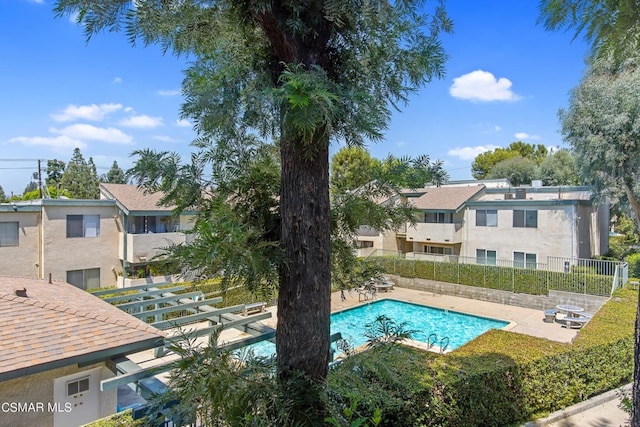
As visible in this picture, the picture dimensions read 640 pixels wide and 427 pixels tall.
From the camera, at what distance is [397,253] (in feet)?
82.8

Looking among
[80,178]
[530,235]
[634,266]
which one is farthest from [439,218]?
[80,178]

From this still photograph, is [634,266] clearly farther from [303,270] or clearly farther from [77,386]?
[77,386]

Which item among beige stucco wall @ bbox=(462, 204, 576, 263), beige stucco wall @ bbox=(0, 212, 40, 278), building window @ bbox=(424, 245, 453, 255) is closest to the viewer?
beige stucco wall @ bbox=(0, 212, 40, 278)

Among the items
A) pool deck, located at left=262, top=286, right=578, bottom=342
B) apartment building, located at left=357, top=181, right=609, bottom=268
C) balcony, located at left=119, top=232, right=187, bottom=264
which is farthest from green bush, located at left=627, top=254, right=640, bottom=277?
balcony, located at left=119, top=232, right=187, bottom=264

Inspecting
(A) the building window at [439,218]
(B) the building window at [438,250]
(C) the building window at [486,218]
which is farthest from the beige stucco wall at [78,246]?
(C) the building window at [486,218]

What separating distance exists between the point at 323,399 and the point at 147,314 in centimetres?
524

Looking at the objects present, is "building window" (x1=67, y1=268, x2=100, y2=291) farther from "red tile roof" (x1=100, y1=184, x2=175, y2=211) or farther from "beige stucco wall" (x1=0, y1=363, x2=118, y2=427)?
"beige stucco wall" (x1=0, y1=363, x2=118, y2=427)

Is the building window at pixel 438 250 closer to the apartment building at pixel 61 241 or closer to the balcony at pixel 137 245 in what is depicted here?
the balcony at pixel 137 245

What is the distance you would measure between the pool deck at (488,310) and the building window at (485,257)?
3120 millimetres

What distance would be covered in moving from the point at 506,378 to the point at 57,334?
720cm

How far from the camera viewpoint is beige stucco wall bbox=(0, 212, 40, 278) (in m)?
15.0

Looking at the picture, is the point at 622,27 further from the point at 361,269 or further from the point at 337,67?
the point at 361,269

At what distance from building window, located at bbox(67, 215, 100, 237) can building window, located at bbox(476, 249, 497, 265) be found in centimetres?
2150

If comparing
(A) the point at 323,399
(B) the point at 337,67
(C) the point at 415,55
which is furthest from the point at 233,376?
(C) the point at 415,55
